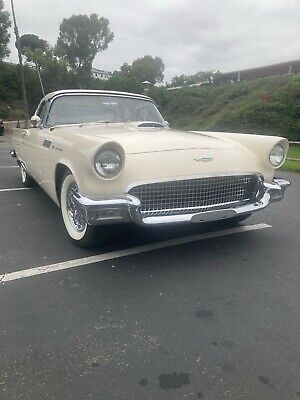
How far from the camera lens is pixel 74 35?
174 feet

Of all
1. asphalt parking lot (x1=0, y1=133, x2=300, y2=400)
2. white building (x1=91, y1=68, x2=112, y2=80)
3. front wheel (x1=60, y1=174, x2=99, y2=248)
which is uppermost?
white building (x1=91, y1=68, x2=112, y2=80)

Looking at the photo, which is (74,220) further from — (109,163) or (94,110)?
(94,110)

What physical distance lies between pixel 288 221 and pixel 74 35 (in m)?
55.2

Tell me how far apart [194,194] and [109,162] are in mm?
791

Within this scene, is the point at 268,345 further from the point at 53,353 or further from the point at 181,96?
the point at 181,96

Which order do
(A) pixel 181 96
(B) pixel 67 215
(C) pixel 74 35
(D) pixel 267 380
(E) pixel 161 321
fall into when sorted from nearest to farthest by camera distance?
(D) pixel 267 380, (E) pixel 161 321, (B) pixel 67 215, (A) pixel 181 96, (C) pixel 74 35

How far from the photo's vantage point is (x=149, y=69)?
70062 millimetres

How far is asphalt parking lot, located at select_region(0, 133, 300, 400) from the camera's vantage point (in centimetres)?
188

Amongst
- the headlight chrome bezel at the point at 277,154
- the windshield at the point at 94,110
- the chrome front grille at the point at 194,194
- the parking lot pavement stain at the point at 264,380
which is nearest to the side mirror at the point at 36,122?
the windshield at the point at 94,110

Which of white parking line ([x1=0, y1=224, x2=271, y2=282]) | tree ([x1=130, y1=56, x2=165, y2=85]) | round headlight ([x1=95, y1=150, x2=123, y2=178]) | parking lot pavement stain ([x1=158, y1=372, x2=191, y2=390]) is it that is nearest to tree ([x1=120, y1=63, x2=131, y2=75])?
tree ([x1=130, y1=56, x2=165, y2=85])

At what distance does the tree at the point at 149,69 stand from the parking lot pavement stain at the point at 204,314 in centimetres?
6785

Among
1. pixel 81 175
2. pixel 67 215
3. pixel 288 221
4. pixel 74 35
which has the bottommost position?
pixel 288 221

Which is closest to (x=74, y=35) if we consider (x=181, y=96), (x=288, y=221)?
(x=181, y=96)

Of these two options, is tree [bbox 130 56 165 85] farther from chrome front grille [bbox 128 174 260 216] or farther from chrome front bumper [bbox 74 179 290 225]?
chrome front bumper [bbox 74 179 290 225]
